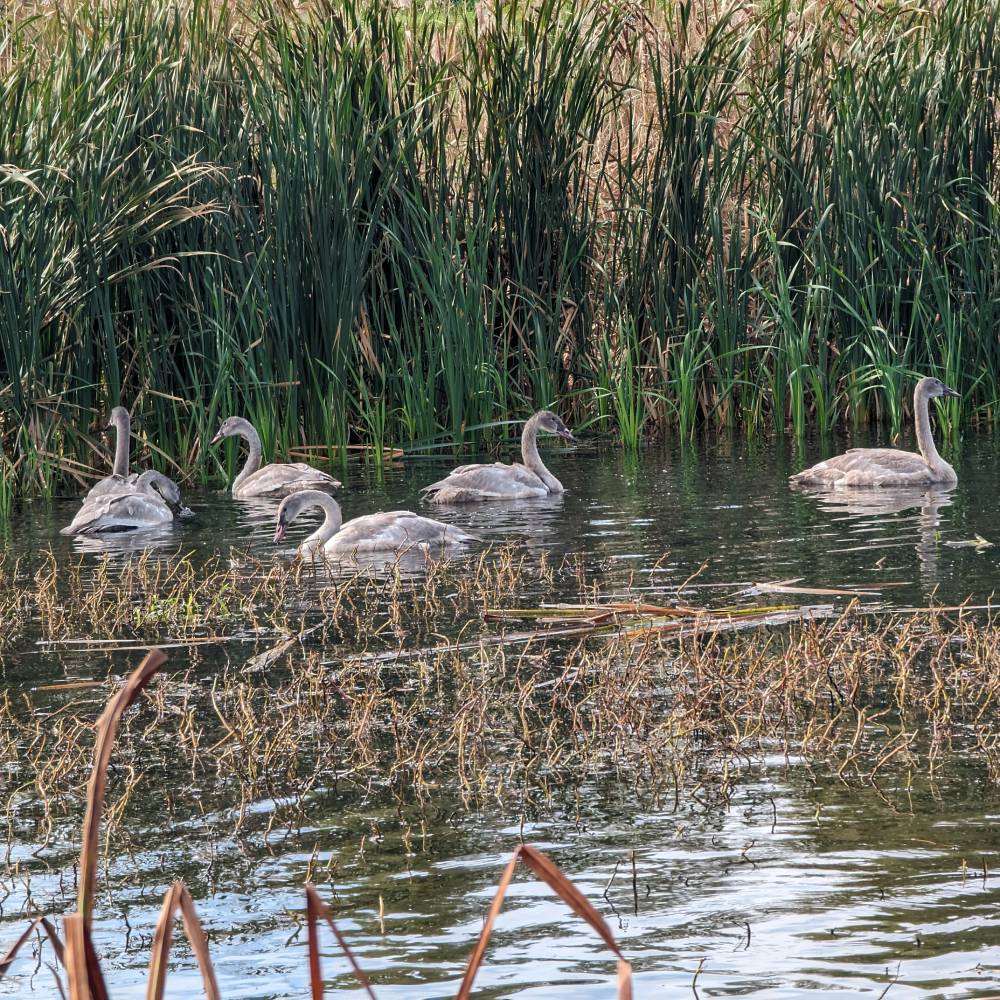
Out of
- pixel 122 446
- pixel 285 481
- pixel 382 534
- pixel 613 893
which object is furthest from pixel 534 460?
pixel 613 893

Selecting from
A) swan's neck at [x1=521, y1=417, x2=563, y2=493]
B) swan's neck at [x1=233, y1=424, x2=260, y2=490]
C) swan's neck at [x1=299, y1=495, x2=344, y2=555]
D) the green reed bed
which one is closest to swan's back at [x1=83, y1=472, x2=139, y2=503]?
the green reed bed

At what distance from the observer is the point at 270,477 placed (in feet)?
42.5

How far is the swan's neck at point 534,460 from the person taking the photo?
1323cm

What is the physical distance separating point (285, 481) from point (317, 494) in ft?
6.50

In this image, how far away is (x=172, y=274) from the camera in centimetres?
1365

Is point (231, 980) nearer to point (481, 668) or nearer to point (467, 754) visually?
point (467, 754)

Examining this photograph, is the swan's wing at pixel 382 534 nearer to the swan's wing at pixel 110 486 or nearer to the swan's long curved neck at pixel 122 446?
the swan's wing at pixel 110 486

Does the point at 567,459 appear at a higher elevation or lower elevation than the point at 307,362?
lower

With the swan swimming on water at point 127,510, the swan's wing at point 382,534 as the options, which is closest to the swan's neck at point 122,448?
the swan swimming on water at point 127,510

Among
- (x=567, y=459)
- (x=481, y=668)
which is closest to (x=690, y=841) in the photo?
(x=481, y=668)

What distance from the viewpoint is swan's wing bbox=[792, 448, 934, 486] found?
1245 cm

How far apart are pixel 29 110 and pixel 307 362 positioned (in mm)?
2907

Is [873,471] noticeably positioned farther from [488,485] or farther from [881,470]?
[488,485]

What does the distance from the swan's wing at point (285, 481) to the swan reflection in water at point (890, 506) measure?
355 centimetres
